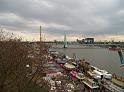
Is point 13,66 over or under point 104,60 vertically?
over

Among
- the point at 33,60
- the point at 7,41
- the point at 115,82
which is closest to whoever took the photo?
the point at 7,41

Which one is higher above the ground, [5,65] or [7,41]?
[7,41]

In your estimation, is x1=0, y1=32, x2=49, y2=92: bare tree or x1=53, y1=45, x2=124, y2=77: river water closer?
x1=0, y1=32, x2=49, y2=92: bare tree

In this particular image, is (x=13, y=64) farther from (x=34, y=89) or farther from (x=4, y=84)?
(x=34, y=89)

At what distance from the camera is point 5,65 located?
1046 cm

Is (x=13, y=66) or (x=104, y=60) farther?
(x=104, y=60)

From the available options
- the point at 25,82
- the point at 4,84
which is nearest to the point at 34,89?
the point at 25,82

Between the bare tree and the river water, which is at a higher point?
the bare tree

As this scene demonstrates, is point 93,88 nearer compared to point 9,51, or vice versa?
point 9,51

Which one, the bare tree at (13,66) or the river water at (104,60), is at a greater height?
the bare tree at (13,66)

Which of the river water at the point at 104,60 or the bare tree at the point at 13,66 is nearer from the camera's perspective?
the bare tree at the point at 13,66

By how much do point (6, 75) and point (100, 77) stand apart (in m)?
23.6

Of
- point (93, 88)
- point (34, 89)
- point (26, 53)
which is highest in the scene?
point (26, 53)

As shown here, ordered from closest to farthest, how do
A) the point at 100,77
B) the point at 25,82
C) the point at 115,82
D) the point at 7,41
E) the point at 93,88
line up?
the point at 7,41 < the point at 25,82 < the point at 93,88 < the point at 115,82 < the point at 100,77
